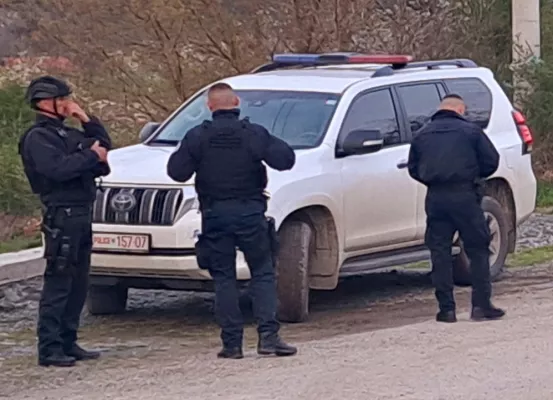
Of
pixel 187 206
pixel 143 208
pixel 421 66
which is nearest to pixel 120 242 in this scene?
pixel 143 208

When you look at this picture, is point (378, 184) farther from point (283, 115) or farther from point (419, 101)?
point (419, 101)

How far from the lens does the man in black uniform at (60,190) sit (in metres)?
8.18

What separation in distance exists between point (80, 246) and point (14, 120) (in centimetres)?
951

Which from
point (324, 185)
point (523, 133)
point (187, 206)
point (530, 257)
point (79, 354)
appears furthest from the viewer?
point (530, 257)

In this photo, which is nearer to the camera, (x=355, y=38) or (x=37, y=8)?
(x=37, y=8)

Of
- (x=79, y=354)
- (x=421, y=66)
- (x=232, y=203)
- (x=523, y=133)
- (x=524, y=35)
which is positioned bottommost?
(x=79, y=354)

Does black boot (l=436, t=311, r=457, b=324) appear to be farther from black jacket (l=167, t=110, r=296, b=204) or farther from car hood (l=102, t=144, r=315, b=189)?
black jacket (l=167, t=110, r=296, b=204)

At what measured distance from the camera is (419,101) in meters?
11.3

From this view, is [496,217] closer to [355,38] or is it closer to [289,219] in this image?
[289,219]

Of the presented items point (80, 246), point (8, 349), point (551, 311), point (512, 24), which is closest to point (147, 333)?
point (8, 349)

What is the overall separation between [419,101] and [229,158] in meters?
3.44

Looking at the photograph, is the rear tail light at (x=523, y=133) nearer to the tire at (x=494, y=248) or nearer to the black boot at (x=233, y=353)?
the tire at (x=494, y=248)

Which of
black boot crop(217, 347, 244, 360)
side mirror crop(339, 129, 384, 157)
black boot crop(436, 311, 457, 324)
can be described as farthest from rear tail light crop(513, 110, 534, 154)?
black boot crop(217, 347, 244, 360)

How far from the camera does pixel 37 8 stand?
18.2m
